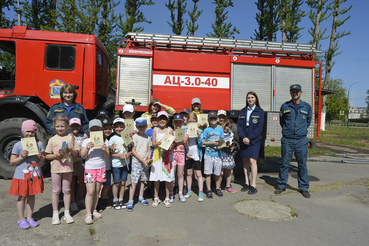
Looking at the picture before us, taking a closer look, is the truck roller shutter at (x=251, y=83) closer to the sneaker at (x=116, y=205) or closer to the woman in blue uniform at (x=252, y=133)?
the woman in blue uniform at (x=252, y=133)

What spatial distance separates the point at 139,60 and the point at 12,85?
9.07 feet

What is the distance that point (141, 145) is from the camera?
409 cm

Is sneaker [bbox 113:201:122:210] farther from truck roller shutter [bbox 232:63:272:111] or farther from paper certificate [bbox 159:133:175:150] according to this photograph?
truck roller shutter [bbox 232:63:272:111]

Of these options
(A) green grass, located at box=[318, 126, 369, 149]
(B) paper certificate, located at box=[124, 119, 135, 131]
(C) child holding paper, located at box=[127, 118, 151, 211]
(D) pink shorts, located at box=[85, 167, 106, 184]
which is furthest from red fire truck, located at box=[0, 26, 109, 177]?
(A) green grass, located at box=[318, 126, 369, 149]

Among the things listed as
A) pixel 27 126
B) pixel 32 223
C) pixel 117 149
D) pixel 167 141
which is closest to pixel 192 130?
pixel 167 141

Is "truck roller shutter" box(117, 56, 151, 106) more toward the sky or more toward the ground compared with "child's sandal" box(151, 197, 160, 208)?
more toward the sky

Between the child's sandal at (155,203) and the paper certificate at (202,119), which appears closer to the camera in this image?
the child's sandal at (155,203)

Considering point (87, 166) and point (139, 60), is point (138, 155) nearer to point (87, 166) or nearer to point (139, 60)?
point (87, 166)

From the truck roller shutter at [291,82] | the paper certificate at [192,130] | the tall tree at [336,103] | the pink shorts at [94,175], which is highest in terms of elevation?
the tall tree at [336,103]

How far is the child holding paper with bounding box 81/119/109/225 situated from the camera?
138 inches

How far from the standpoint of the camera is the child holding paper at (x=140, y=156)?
4043mm

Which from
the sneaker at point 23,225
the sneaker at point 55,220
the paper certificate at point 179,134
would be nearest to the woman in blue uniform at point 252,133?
the paper certificate at point 179,134

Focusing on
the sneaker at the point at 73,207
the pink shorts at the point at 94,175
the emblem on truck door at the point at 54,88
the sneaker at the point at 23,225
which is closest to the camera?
the sneaker at the point at 23,225

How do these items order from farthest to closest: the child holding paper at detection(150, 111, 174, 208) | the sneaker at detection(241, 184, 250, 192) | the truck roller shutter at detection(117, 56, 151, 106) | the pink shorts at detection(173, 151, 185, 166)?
1. the truck roller shutter at detection(117, 56, 151, 106)
2. the sneaker at detection(241, 184, 250, 192)
3. the pink shorts at detection(173, 151, 185, 166)
4. the child holding paper at detection(150, 111, 174, 208)
